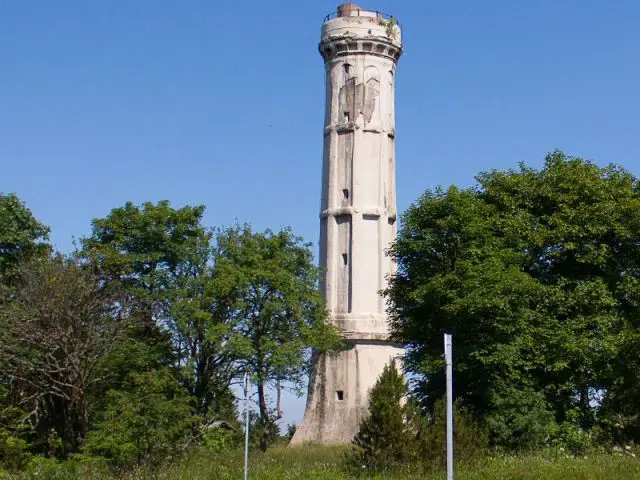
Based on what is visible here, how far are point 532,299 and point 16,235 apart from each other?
1956 centimetres

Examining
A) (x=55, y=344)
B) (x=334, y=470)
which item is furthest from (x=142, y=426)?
(x=334, y=470)

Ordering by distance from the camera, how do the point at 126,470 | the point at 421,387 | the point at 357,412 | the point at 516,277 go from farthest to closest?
the point at 357,412, the point at 421,387, the point at 516,277, the point at 126,470

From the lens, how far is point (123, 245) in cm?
4019

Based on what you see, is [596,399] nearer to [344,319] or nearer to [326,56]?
[344,319]

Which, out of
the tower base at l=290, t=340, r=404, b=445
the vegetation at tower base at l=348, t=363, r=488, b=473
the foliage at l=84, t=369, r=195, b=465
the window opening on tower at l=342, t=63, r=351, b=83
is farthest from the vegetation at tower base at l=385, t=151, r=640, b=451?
the window opening on tower at l=342, t=63, r=351, b=83

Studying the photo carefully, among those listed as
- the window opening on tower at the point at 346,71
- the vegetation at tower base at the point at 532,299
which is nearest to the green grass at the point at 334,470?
the vegetation at tower base at the point at 532,299

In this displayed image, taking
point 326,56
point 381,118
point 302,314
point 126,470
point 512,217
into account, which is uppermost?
point 326,56

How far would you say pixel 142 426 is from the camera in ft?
104

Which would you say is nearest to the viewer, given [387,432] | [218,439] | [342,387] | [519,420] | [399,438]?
[399,438]

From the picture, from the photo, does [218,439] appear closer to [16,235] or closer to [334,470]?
[334,470]

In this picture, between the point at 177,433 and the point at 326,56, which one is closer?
the point at 177,433

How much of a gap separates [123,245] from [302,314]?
7.13 meters

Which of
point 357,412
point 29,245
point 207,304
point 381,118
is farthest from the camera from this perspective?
point 381,118

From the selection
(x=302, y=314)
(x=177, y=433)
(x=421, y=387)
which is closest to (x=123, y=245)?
(x=302, y=314)
